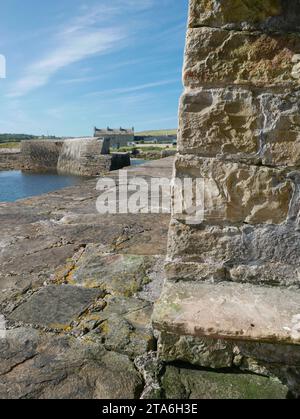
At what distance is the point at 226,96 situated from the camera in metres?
1.35

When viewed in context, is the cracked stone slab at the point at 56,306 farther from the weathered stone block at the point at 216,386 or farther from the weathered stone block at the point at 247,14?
the weathered stone block at the point at 247,14

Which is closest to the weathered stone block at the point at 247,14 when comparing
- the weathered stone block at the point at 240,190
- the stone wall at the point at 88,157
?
the weathered stone block at the point at 240,190

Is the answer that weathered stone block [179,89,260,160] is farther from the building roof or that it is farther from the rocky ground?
the building roof

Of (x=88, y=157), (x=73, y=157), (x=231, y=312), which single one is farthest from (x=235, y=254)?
(x=73, y=157)

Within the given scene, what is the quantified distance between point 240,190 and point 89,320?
0.88m

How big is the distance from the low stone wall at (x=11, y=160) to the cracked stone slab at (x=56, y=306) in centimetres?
1836

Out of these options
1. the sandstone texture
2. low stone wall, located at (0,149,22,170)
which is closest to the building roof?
low stone wall, located at (0,149,22,170)

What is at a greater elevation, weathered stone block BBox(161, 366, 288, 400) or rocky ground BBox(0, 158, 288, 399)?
rocky ground BBox(0, 158, 288, 399)

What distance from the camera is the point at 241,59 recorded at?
1326mm

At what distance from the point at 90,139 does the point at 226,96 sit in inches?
577

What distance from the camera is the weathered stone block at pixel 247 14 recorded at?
1283 millimetres

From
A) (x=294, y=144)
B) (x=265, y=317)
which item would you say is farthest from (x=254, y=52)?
(x=265, y=317)

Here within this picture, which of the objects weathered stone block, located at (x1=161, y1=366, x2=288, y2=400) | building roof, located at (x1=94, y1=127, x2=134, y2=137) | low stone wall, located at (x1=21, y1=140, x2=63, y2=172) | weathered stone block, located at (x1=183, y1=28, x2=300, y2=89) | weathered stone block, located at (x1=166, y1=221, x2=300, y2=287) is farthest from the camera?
building roof, located at (x1=94, y1=127, x2=134, y2=137)

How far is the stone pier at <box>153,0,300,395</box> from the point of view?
127 centimetres
